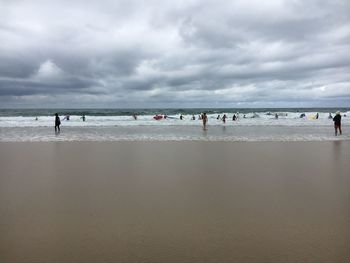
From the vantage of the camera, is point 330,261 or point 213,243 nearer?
point 330,261

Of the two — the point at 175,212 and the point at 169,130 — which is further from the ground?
the point at 169,130

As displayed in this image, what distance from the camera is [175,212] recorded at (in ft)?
19.4

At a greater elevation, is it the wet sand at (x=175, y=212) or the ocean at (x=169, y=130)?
the ocean at (x=169, y=130)

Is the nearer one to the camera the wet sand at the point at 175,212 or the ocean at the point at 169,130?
the wet sand at the point at 175,212

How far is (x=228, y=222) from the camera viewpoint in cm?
535

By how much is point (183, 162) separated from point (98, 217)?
20.4 feet

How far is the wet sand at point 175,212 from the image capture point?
4270mm

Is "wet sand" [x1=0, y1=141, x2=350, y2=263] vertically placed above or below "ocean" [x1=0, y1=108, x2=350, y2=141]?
below

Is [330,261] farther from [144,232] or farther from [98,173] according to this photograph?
[98,173]

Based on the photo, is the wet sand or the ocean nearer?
the wet sand

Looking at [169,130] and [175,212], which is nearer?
[175,212]

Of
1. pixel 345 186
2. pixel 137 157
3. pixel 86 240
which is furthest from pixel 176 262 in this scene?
pixel 137 157

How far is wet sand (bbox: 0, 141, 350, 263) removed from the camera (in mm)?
4270

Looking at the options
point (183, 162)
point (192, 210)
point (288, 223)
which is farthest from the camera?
point (183, 162)
